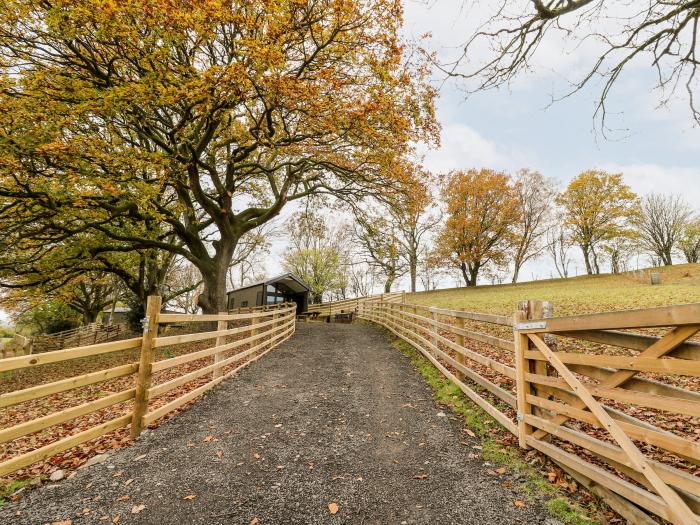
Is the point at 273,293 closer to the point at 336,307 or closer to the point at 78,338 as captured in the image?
the point at 336,307

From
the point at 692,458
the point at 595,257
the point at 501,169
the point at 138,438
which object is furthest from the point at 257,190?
the point at 595,257

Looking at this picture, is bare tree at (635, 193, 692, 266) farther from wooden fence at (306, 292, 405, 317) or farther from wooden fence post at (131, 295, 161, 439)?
wooden fence post at (131, 295, 161, 439)

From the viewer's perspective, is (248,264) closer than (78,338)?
No

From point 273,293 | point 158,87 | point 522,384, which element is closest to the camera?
point 522,384

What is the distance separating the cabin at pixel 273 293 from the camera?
26.6 meters

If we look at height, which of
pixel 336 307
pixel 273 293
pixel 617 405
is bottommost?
pixel 617 405

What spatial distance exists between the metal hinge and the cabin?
23072 millimetres

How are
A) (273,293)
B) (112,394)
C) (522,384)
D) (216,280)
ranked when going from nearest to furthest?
(522,384), (112,394), (216,280), (273,293)

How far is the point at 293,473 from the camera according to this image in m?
3.54

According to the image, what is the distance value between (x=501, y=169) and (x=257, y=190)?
26866 millimetres

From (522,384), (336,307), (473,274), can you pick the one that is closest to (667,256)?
(473,274)

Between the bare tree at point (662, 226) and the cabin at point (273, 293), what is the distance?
132 feet

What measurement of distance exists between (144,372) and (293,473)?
2.39 m

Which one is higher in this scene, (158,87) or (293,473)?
(158,87)
